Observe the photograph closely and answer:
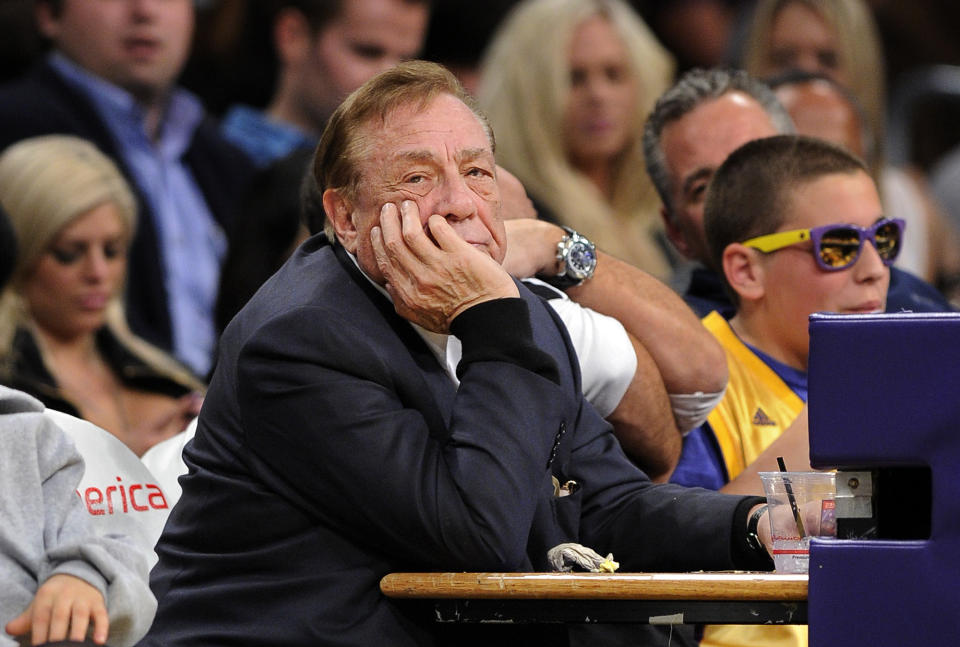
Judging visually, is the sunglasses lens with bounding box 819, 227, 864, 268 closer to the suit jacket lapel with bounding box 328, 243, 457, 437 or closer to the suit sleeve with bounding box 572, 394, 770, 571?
the suit sleeve with bounding box 572, 394, 770, 571

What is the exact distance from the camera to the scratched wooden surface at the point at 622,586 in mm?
2246

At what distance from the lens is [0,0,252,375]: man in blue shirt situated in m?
5.61

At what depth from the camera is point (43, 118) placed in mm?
5520

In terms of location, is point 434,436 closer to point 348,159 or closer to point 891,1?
point 348,159

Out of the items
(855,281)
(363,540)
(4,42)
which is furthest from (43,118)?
(363,540)

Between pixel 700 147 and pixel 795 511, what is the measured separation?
5.76ft

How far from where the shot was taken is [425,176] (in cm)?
263

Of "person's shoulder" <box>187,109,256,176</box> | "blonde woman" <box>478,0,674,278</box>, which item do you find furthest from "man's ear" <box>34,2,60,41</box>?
"blonde woman" <box>478,0,674,278</box>

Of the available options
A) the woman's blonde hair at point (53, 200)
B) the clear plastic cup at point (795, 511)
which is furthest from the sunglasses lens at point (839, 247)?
the woman's blonde hair at point (53, 200)

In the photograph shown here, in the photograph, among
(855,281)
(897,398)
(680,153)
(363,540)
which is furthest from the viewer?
(680,153)

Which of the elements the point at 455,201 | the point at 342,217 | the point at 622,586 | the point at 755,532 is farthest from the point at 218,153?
the point at 622,586

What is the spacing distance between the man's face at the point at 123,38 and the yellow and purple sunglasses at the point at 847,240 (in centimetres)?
313

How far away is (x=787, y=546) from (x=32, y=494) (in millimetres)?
1151

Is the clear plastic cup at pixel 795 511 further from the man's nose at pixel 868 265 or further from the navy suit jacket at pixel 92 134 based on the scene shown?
the navy suit jacket at pixel 92 134
